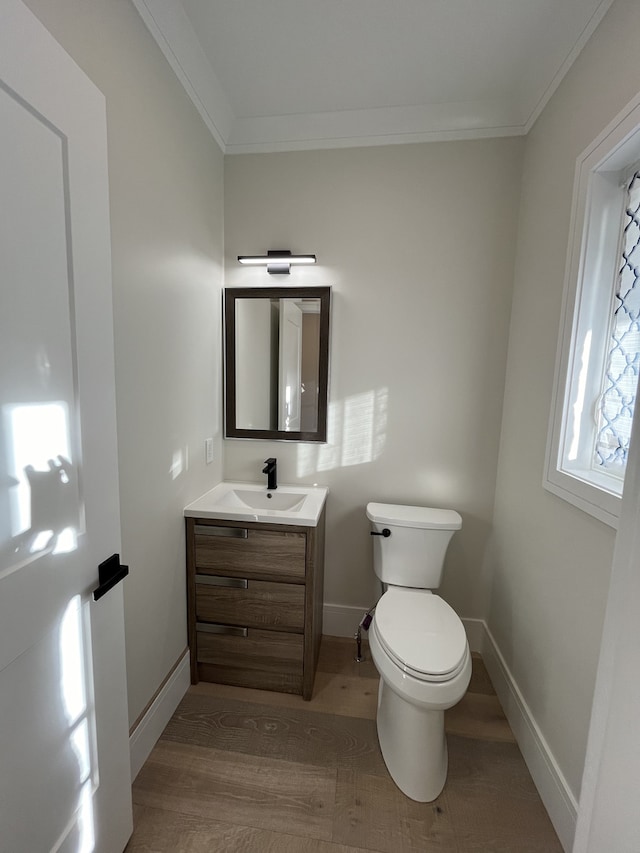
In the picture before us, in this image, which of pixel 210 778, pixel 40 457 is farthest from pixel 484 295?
pixel 210 778

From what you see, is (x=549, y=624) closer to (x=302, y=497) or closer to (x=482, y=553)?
(x=482, y=553)

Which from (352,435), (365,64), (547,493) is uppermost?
(365,64)

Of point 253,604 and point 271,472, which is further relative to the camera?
point 271,472

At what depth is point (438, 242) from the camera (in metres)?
1.73

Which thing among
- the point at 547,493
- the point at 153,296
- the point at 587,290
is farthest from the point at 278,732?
the point at 587,290

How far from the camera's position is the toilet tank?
1.68 metres

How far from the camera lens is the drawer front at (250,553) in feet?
5.07

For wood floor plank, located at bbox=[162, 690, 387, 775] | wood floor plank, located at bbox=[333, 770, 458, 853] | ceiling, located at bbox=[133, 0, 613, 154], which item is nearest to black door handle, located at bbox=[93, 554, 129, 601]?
wood floor plank, located at bbox=[162, 690, 387, 775]

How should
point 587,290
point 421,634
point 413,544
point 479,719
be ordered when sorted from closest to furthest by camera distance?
1. point 587,290
2. point 421,634
3. point 479,719
4. point 413,544

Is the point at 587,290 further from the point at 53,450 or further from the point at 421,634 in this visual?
the point at 53,450

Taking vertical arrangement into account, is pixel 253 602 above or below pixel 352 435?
below

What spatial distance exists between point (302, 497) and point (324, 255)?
50.0 inches

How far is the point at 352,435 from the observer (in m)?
1.90

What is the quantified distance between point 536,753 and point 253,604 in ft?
3.99
